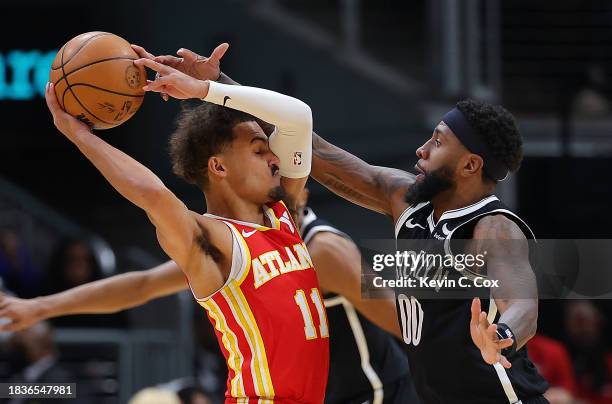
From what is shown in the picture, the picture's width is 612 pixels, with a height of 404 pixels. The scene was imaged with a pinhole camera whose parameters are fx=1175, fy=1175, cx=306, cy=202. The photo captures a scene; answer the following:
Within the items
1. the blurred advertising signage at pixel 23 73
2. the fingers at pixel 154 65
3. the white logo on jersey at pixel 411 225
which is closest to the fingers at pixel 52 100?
the fingers at pixel 154 65

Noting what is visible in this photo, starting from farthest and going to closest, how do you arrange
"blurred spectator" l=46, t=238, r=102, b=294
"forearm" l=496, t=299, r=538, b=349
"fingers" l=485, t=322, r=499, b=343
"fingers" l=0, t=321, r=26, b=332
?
"blurred spectator" l=46, t=238, r=102, b=294, "fingers" l=0, t=321, r=26, b=332, "forearm" l=496, t=299, r=538, b=349, "fingers" l=485, t=322, r=499, b=343

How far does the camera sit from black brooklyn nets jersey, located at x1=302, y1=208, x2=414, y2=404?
6.11 meters

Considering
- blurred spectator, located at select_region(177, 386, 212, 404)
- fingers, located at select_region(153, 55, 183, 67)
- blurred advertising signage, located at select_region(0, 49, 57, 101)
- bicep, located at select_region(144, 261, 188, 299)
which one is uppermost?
blurred advertising signage, located at select_region(0, 49, 57, 101)

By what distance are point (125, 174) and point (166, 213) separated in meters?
0.23

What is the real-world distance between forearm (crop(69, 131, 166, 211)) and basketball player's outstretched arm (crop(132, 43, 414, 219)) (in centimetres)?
71

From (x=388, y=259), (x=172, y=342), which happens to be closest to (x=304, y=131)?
(x=388, y=259)

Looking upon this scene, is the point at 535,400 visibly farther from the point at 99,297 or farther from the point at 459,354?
the point at 99,297

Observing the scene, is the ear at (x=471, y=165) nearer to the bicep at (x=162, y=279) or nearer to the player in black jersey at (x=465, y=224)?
the player in black jersey at (x=465, y=224)

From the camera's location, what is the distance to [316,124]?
467 inches

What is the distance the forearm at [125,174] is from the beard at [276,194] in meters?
0.59

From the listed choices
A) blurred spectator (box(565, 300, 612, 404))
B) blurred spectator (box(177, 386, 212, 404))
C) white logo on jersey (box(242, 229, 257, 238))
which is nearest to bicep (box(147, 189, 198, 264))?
white logo on jersey (box(242, 229, 257, 238))

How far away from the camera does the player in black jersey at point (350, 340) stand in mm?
5949

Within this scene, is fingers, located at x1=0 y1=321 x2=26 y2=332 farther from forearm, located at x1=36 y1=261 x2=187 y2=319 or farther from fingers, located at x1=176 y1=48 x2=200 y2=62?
fingers, located at x1=176 y1=48 x2=200 y2=62

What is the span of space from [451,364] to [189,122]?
1556mm
